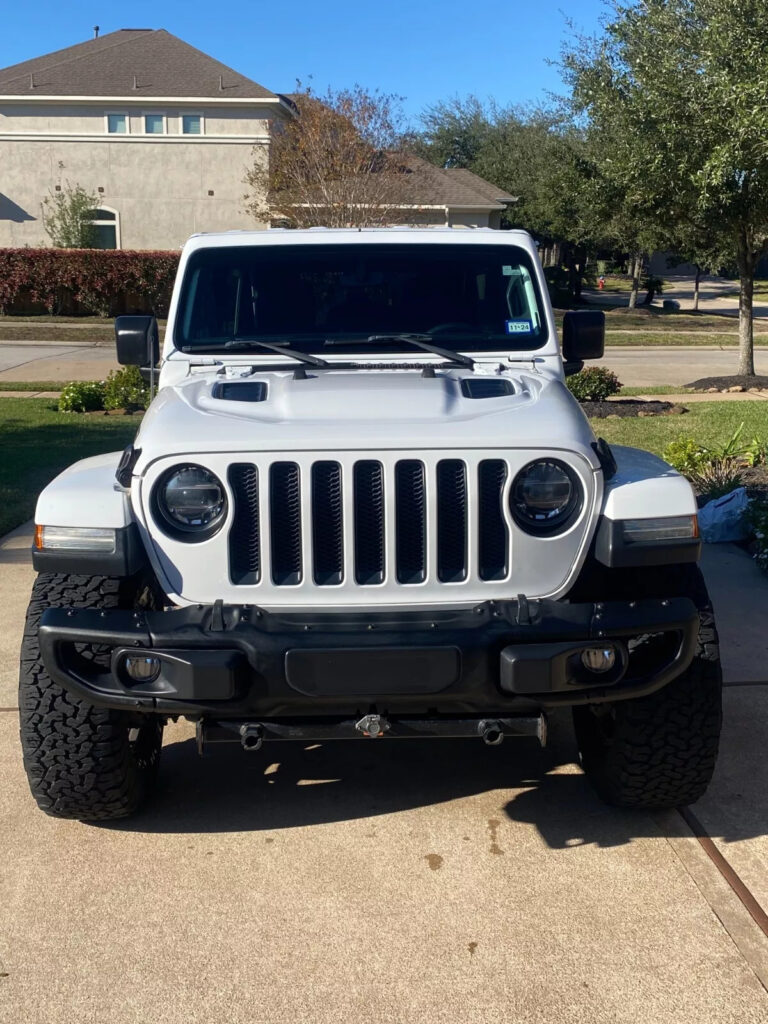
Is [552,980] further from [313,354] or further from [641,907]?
[313,354]

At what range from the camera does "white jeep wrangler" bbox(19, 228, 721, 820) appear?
3.05 meters

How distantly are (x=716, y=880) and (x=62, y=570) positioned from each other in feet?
7.18

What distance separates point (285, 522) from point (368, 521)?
0.24m

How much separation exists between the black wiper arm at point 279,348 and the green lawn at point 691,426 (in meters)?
6.04

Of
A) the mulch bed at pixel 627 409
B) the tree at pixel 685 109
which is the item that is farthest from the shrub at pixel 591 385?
the tree at pixel 685 109

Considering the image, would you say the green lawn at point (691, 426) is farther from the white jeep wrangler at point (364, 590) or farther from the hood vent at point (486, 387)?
the white jeep wrangler at point (364, 590)

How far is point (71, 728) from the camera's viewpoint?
11.2 ft

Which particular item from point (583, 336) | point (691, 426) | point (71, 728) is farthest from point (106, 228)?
point (71, 728)

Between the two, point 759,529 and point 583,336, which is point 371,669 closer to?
point 583,336

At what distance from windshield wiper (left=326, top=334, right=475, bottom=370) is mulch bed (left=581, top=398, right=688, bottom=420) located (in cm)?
802

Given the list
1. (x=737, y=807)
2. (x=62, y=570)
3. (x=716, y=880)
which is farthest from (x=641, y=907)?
(x=62, y=570)

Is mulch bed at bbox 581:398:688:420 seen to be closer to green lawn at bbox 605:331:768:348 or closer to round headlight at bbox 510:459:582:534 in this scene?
round headlight at bbox 510:459:582:534

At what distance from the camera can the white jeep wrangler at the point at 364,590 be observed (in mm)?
3049

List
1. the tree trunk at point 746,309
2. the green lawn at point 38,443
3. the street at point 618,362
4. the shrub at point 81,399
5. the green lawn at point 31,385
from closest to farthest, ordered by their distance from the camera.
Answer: the green lawn at point 38,443 → the shrub at point 81,399 → the green lawn at point 31,385 → the tree trunk at point 746,309 → the street at point 618,362
